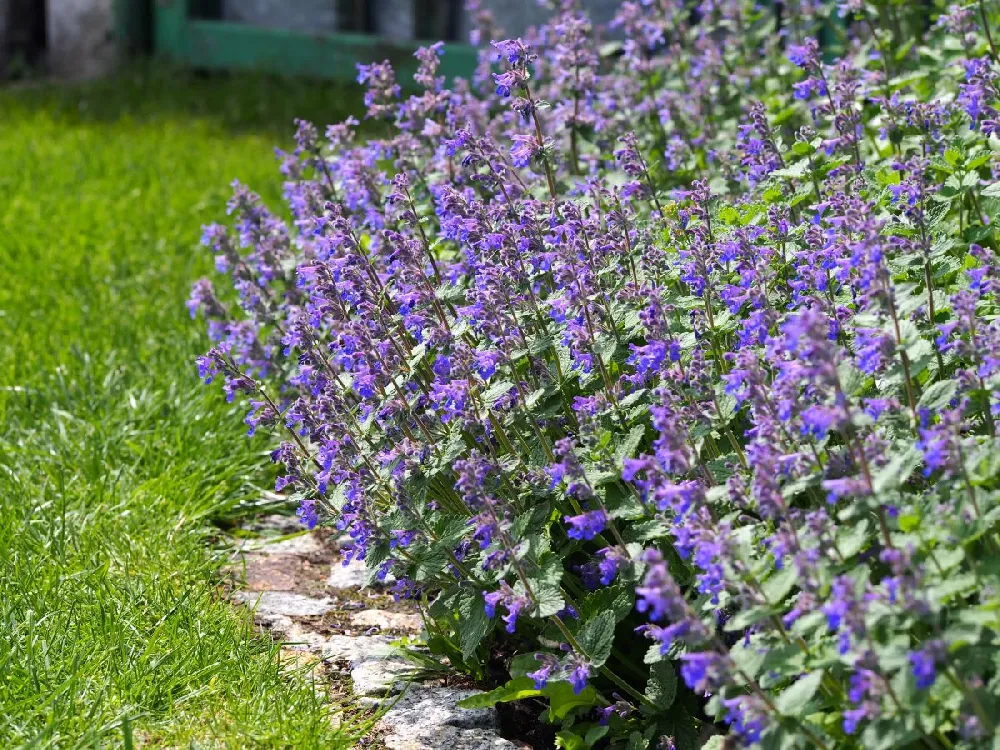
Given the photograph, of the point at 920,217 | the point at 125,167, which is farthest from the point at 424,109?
the point at 125,167

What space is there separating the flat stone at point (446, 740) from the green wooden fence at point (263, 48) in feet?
26.9

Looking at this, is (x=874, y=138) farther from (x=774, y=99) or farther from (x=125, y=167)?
(x=125, y=167)

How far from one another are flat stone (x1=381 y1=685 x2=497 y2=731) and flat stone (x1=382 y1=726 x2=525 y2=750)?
2cm

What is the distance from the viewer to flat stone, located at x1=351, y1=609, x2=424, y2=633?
335 cm

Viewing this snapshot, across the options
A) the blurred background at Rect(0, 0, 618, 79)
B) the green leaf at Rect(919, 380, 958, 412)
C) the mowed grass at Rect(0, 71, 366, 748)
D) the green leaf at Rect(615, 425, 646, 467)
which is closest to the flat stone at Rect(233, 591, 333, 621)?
the mowed grass at Rect(0, 71, 366, 748)

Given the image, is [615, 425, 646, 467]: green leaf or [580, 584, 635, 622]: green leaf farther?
[580, 584, 635, 622]: green leaf

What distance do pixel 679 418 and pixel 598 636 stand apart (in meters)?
0.51

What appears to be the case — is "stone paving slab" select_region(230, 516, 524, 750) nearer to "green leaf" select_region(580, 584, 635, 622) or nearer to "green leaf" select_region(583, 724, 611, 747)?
"green leaf" select_region(583, 724, 611, 747)

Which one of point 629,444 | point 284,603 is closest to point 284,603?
point 284,603

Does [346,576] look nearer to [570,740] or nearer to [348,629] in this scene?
[348,629]

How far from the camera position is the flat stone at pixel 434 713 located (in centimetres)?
280

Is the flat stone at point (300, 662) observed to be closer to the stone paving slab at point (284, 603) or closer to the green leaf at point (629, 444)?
the stone paving slab at point (284, 603)

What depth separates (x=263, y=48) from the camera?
1154 cm

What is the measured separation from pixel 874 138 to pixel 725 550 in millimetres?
2607
